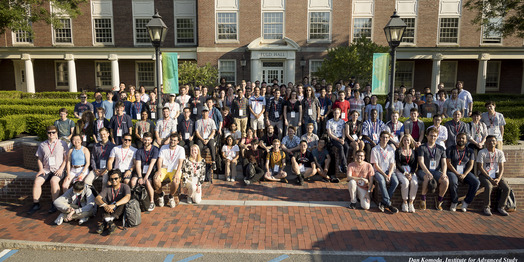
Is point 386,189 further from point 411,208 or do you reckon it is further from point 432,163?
point 432,163

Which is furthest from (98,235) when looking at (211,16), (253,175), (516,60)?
(516,60)

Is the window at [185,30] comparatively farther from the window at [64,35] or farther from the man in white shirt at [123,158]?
the man in white shirt at [123,158]

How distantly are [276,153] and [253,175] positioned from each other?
2.86ft

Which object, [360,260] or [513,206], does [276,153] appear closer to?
[360,260]

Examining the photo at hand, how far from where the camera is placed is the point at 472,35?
24.3 m

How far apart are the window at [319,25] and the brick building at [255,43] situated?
2.7 inches

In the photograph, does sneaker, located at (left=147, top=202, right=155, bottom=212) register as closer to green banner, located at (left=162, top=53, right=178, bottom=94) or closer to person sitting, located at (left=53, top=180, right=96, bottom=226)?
person sitting, located at (left=53, top=180, right=96, bottom=226)

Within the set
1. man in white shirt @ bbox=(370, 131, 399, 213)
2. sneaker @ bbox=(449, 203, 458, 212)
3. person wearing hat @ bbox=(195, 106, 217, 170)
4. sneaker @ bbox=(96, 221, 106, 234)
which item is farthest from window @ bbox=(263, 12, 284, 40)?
sneaker @ bbox=(96, 221, 106, 234)

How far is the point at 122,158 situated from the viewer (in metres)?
7.30

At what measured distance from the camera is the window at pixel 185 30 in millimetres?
25766

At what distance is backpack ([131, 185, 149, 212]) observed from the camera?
680cm

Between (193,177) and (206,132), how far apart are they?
2059 mm

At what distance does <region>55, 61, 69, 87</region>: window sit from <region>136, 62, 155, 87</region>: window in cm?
621

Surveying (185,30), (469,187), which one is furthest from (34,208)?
(185,30)
